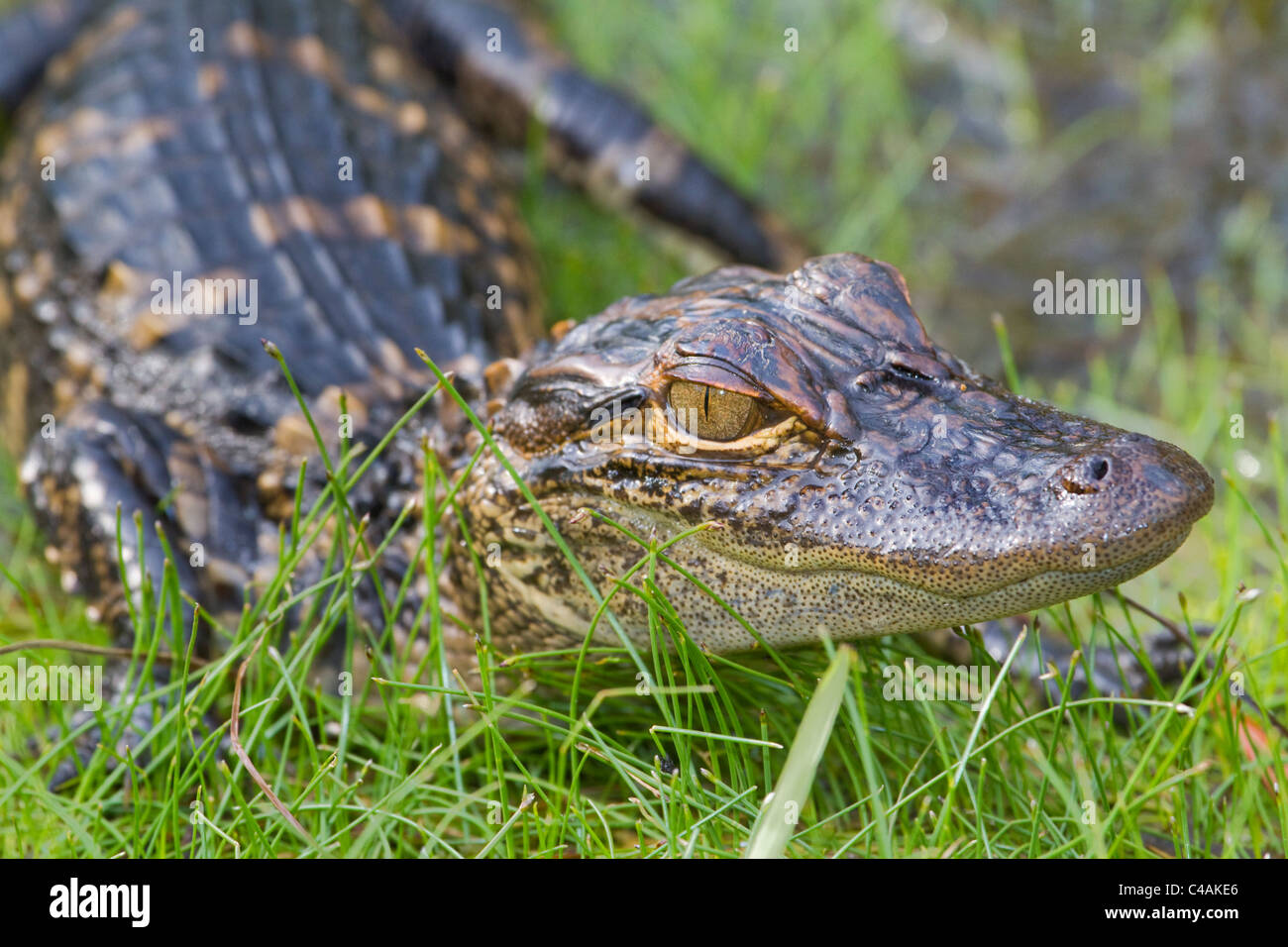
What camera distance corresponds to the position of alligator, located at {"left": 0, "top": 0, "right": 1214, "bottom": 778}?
8.23ft

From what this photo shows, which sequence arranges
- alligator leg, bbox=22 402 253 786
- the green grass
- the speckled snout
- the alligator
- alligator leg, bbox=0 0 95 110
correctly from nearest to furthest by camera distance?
the speckled snout
the alligator
the green grass
alligator leg, bbox=22 402 253 786
alligator leg, bbox=0 0 95 110

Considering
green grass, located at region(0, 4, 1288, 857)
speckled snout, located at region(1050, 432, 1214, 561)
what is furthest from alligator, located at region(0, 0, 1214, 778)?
green grass, located at region(0, 4, 1288, 857)

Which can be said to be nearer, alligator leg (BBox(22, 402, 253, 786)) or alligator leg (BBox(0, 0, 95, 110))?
alligator leg (BBox(22, 402, 253, 786))

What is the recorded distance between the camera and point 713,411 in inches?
103

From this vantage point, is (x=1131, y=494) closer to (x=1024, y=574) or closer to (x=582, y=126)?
(x=1024, y=574)

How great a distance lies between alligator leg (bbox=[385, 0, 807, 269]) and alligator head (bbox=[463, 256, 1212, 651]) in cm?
250

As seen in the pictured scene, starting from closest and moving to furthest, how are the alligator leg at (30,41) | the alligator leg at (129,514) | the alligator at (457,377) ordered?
the alligator at (457,377), the alligator leg at (129,514), the alligator leg at (30,41)

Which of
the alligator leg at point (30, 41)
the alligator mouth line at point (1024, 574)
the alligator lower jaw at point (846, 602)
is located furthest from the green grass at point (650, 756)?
the alligator leg at point (30, 41)

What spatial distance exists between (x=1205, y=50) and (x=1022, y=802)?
15.1 ft

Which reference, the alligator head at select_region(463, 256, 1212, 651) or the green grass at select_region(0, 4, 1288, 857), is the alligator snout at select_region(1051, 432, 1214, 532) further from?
the green grass at select_region(0, 4, 1288, 857)

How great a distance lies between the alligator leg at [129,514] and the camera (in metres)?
3.36

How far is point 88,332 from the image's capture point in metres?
3.93

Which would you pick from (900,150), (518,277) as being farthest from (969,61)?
(518,277)

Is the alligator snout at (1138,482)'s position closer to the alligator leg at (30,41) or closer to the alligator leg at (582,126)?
the alligator leg at (582,126)
